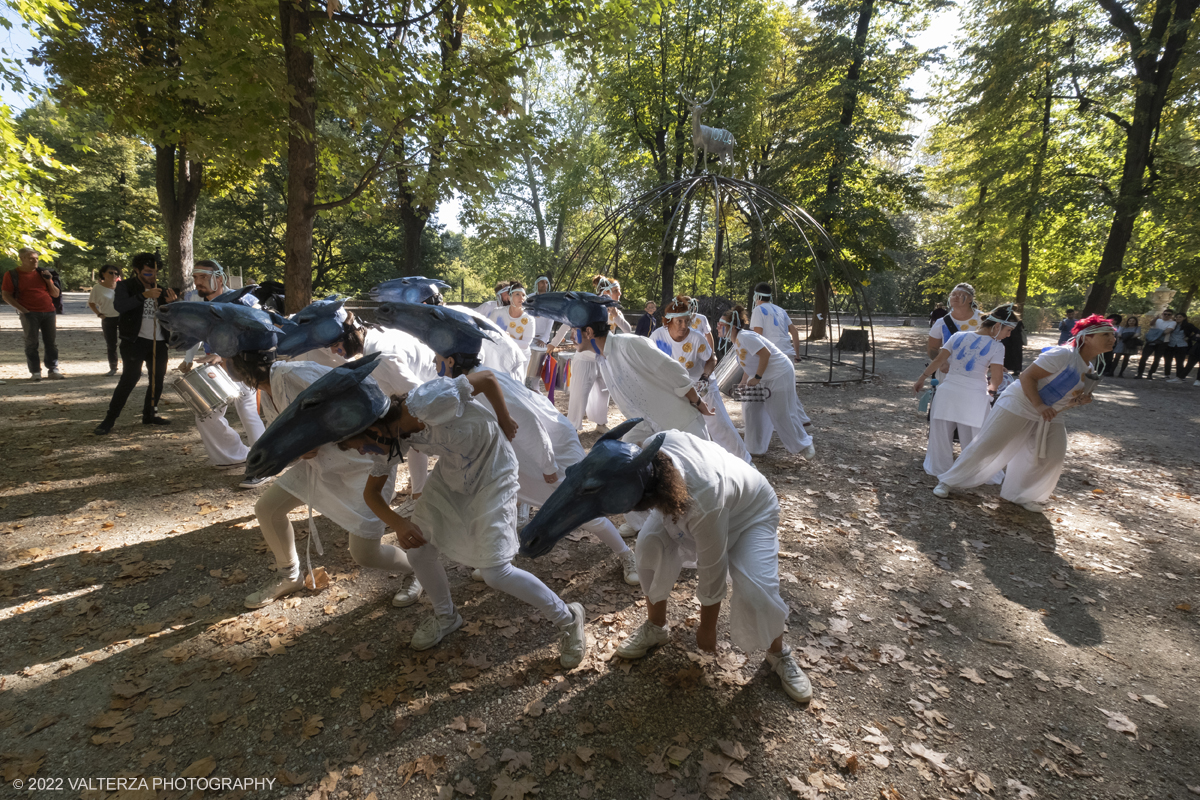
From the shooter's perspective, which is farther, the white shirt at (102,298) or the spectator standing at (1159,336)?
the spectator standing at (1159,336)

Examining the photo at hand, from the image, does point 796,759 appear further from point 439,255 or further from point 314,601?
point 439,255

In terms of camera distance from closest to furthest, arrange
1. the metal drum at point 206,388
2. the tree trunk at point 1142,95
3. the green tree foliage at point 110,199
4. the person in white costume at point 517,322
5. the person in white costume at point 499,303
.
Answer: the metal drum at point 206,388, the person in white costume at point 517,322, the person in white costume at point 499,303, the tree trunk at point 1142,95, the green tree foliage at point 110,199

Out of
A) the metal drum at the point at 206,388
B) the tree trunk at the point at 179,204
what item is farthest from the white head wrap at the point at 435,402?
the tree trunk at the point at 179,204

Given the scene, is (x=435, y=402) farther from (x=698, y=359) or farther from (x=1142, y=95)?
(x=1142, y=95)

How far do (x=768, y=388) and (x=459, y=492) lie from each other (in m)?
4.55

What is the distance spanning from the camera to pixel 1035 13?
48.4ft

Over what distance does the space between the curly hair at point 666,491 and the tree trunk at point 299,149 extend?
5152mm

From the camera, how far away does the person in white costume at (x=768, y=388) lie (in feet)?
19.6

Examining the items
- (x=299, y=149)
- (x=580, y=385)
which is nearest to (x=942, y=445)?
(x=580, y=385)

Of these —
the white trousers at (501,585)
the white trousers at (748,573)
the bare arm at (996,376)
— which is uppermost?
the bare arm at (996,376)

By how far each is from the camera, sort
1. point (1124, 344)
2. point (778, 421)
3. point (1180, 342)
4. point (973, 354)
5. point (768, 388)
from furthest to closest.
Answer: point (1124, 344), point (1180, 342), point (778, 421), point (768, 388), point (973, 354)

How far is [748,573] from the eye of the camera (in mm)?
2447

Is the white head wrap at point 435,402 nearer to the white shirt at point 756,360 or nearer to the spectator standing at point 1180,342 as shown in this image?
the white shirt at point 756,360

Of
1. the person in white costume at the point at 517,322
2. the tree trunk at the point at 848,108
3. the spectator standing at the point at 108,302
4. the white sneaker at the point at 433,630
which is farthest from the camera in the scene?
the tree trunk at the point at 848,108
